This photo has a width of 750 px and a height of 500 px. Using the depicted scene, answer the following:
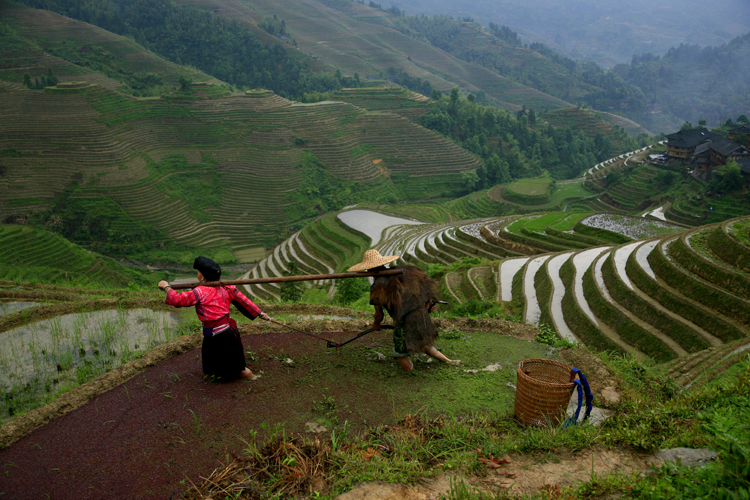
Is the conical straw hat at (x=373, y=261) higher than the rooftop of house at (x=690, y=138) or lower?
lower

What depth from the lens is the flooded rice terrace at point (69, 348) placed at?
445 centimetres

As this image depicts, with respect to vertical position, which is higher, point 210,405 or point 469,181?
point 210,405

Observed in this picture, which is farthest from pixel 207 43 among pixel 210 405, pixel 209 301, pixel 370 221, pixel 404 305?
pixel 210 405

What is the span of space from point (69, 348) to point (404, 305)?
14.1 ft

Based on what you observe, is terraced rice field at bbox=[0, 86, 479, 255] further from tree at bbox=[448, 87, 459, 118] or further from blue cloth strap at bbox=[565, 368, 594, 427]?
blue cloth strap at bbox=[565, 368, 594, 427]

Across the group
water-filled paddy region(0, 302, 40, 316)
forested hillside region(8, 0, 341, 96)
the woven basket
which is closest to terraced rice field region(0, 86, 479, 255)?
forested hillside region(8, 0, 341, 96)

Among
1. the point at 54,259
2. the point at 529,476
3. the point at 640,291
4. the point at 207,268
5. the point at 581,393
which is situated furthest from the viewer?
the point at 54,259

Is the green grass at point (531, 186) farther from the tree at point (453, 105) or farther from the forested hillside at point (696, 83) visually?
the forested hillside at point (696, 83)

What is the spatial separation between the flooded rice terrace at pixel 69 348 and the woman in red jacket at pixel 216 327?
1496 millimetres

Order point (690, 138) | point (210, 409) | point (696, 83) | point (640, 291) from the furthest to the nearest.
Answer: point (696, 83) < point (690, 138) < point (640, 291) < point (210, 409)

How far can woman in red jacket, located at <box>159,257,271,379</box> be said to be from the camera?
406cm

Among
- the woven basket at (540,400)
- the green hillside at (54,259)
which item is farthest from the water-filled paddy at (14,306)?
the green hillside at (54,259)

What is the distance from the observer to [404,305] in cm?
450

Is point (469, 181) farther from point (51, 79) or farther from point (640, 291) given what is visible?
point (51, 79)
